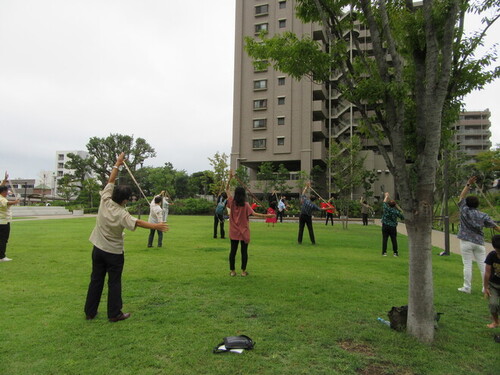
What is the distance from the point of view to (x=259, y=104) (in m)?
42.5

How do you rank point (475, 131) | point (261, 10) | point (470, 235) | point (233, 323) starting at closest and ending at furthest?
point (233, 323)
point (470, 235)
point (261, 10)
point (475, 131)

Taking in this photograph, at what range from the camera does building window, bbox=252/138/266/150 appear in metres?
42.2

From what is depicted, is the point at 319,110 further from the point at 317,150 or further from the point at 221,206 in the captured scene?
the point at 221,206

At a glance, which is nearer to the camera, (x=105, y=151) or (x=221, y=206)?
(x=221, y=206)

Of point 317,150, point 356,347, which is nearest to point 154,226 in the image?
point 356,347

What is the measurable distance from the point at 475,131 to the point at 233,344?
9305cm

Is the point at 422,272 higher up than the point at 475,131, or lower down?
lower down

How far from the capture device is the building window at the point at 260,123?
42.2m

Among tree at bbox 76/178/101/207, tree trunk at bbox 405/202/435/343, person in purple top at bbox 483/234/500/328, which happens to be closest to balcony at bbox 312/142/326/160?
tree at bbox 76/178/101/207

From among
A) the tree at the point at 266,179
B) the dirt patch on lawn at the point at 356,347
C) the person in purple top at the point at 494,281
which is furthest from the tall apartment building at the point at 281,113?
the dirt patch on lawn at the point at 356,347

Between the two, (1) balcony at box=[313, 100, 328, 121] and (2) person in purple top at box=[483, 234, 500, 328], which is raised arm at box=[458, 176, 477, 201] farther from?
(1) balcony at box=[313, 100, 328, 121]

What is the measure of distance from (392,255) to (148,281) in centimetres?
777

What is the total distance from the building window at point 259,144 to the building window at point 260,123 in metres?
1.63

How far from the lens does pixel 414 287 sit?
4.11 metres
